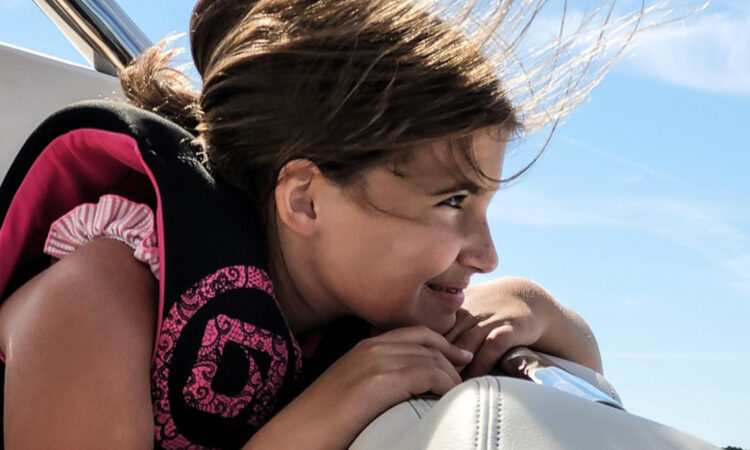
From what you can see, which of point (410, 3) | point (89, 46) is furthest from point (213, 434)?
point (89, 46)

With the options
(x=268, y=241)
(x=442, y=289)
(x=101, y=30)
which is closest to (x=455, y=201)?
(x=442, y=289)

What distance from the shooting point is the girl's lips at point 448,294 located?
1.27 meters

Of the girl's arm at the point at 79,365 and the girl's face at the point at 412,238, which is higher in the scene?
the girl's arm at the point at 79,365

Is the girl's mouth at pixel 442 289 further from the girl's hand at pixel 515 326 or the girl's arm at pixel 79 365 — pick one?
the girl's arm at pixel 79 365

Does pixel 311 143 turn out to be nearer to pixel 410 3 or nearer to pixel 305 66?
pixel 305 66

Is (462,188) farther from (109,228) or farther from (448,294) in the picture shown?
(109,228)

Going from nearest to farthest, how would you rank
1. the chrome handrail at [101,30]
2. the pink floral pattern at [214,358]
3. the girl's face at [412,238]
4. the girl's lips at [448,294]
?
1. the pink floral pattern at [214,358]
2. the girl's face at [412,238]
3. the girl's lips at [448,294]
4. the chrome handrail at [101,30]

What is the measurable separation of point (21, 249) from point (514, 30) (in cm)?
64

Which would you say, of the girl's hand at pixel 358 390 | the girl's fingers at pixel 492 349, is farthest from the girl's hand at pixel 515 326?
the girl's hand at pixel 358 390

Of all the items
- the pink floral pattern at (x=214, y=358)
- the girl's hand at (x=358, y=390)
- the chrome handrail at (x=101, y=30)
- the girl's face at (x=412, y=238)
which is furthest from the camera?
the chrome handrail at (x=101, y=30)

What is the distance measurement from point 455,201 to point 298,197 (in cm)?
18

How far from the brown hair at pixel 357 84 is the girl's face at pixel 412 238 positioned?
3 centimetres

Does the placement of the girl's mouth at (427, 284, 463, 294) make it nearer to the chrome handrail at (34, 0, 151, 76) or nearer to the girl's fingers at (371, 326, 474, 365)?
the girl's fingers at (371, 326, 474, 365)

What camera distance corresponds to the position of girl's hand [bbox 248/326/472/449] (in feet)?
3.09
